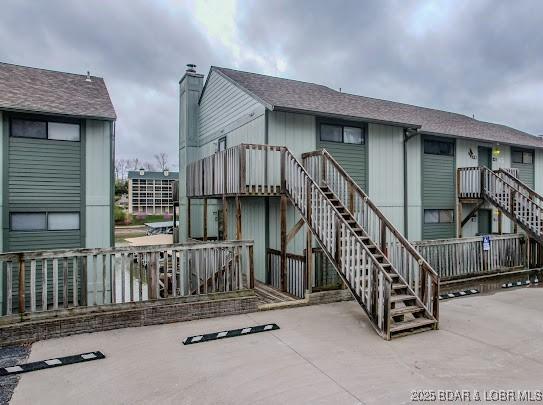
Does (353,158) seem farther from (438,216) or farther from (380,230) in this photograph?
(438,216)

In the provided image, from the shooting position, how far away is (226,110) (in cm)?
1296

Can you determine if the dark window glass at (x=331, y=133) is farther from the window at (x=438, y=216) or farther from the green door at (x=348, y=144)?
the window at (x=438, y=216)

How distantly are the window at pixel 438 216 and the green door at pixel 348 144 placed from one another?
3317 mm

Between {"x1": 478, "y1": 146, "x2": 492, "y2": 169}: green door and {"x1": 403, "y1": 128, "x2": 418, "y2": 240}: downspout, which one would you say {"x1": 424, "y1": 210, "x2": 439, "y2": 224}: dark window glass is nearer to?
{"x1": 403, "y1": 128, "x2": 418, "y2": 240}: downspout

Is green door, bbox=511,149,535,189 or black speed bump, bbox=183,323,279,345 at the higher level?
green door, bbox=511,149,535,189

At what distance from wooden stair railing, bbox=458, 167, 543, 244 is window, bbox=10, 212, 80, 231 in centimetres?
1351

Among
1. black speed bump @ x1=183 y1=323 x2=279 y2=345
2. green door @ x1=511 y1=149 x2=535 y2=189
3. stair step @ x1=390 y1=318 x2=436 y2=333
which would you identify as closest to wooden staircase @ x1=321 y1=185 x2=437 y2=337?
stair step @ x1=390 y1=318 x2=436 y2=333

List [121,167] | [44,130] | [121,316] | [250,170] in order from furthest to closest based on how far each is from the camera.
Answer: [121,167] → [44,130] → [250,170] → [121,316]

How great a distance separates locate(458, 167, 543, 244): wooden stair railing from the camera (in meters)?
11.3

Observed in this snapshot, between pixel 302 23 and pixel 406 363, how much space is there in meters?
16.2

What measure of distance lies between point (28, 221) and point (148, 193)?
42.4 m

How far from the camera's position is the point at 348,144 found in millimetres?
11445

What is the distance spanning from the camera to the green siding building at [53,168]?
9.13 metres

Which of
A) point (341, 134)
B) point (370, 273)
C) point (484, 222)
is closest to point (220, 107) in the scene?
point (341, 134)
